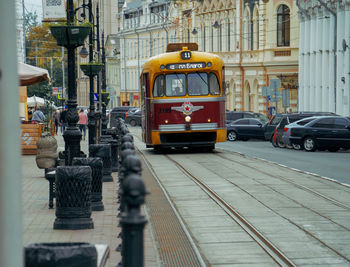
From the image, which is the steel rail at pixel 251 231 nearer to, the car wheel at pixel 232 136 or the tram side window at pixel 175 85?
the tram side window at pixel 175 85

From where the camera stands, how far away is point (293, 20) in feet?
208

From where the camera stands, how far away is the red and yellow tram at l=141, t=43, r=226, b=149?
94.9 feet

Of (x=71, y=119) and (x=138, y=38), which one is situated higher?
(x=138, y=38)

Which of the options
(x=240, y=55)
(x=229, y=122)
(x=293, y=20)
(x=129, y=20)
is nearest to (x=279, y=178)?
(x=229, y=122)

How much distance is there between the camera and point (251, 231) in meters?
11.8

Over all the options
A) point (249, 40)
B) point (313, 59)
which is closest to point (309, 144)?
point (313, 59)

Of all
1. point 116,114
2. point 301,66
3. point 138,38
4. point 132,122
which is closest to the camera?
point 301,66

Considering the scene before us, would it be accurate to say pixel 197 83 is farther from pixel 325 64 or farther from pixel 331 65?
pixel 325 64

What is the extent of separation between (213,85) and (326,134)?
7.55m

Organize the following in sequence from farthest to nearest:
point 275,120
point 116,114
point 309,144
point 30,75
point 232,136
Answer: point 116,114 → point 232,136 → point 275,120 → point 309,144 → point 30,75

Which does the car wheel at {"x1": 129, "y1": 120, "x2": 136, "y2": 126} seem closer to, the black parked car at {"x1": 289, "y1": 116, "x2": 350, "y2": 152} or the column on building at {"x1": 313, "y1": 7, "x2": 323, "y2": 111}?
the column on building at {"x1": 313, "y1": 7, "x2": 323, "y2": 111}

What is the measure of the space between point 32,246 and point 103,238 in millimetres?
4957

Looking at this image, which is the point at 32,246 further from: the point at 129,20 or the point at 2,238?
the point at 129,20

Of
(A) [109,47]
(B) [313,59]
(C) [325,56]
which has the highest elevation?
(A) [109,47]
